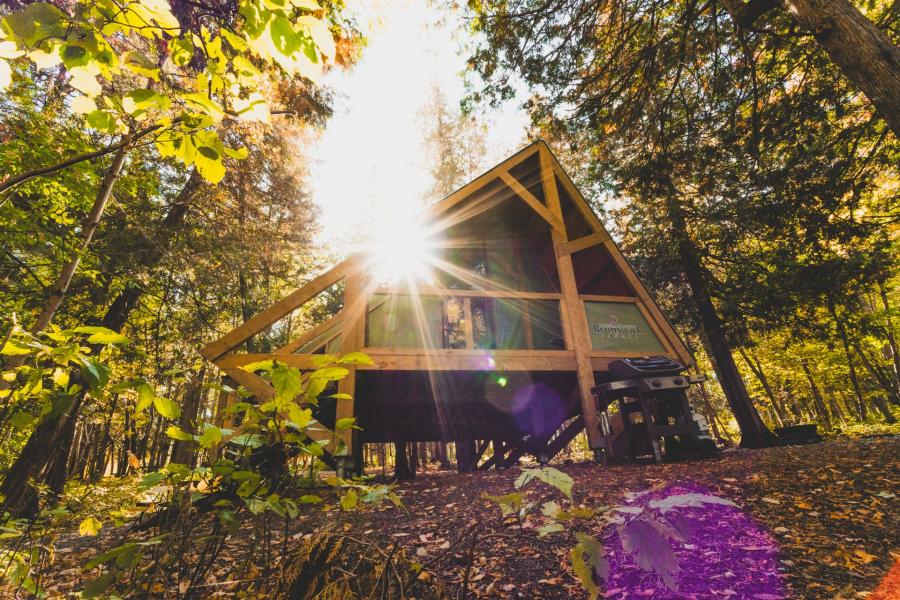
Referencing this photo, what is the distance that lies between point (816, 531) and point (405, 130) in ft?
77.2

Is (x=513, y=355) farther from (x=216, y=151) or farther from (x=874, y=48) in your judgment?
(x=216, y=151)

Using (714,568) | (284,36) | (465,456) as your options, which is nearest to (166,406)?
(284,36)

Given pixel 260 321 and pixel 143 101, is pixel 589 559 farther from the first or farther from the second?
pixel 260 321

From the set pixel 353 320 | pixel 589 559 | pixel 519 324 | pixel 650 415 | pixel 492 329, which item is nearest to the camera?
pixel 589 559

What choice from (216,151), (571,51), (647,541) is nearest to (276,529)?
(216,151)

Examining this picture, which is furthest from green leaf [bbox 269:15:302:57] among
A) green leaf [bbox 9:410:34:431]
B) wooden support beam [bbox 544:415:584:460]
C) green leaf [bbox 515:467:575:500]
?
wooden support beam [bbox 544:415:584:460]

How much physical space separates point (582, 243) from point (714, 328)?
566 centimetres

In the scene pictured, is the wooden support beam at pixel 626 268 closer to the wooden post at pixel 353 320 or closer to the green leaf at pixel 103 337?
the wooden post at pixel 353 320

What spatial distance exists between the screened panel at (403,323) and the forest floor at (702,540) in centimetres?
265

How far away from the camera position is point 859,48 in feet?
11.6

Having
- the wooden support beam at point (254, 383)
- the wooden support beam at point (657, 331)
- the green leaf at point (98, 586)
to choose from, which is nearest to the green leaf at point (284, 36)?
the green leaf at point (98, 586)

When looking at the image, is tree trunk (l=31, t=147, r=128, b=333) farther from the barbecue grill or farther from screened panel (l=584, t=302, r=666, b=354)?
screened panel (l=584, t=302, r=666, b=354)

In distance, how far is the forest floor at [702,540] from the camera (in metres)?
2.20

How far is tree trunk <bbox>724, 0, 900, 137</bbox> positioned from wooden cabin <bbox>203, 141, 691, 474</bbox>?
16.1 ft
